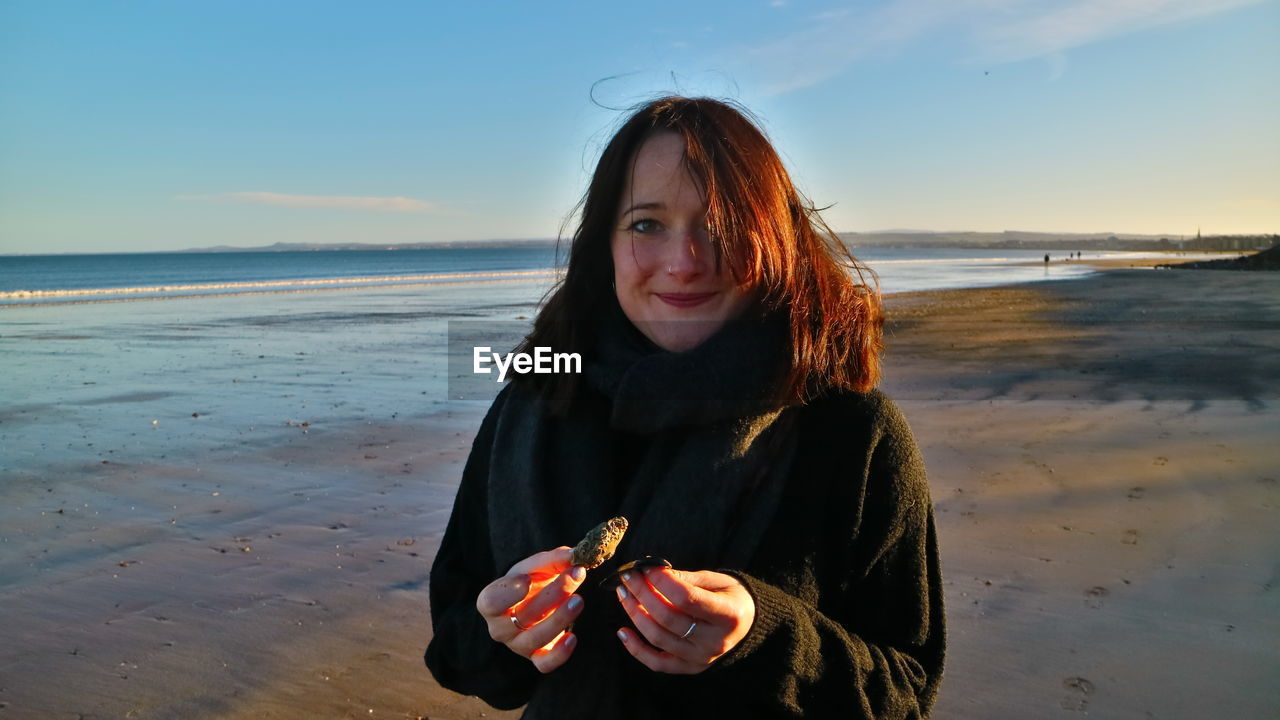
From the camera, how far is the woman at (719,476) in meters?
1.57

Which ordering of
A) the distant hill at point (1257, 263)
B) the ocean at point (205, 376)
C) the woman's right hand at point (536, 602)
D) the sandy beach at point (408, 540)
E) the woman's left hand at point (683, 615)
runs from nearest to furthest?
the woman's left hand at point (683, 615), the woman's right hand at point (536, 602), the sandy beach at point (408, 540), the ocean at point (205, 376), the distant hill at point (1257, 263)

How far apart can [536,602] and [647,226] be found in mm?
814

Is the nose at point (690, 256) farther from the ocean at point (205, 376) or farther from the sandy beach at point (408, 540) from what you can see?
the ocean at point (205, 376)

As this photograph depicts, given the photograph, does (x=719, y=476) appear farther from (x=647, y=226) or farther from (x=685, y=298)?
(x=647, y=226)

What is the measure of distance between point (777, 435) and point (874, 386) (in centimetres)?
24

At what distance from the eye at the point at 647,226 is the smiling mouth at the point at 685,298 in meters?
0.14

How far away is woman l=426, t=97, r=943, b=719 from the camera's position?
157 cm

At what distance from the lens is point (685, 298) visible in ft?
5.92

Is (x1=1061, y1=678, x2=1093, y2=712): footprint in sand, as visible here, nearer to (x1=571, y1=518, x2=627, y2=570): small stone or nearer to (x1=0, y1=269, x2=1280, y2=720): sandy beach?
(x1=0, y1=269, x2=1280, y2=720): sandy beach

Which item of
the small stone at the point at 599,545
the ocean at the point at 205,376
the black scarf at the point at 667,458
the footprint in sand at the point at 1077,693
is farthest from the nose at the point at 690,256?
the footprint in sand at the point at 1077,693

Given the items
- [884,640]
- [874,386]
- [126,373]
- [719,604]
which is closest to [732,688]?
[719,604]

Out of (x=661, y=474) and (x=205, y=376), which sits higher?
(x=661, y=474)

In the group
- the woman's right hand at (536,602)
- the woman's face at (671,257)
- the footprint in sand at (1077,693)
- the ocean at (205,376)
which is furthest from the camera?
the ocean at (205,376)

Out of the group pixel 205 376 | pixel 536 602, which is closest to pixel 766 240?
pixel 536 602
